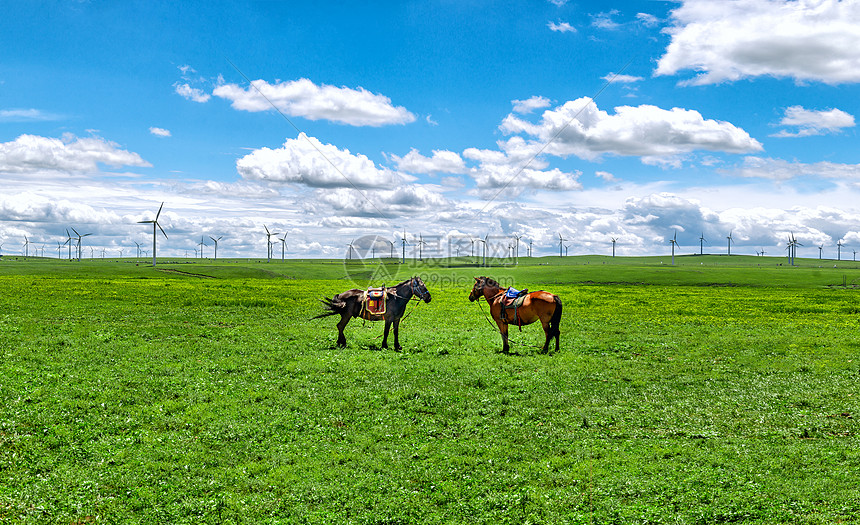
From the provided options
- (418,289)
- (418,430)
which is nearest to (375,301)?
(418,289)

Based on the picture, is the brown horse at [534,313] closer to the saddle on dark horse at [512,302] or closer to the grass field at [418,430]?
the saddle on dark horse at [512,302]

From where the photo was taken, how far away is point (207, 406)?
15.9 meters

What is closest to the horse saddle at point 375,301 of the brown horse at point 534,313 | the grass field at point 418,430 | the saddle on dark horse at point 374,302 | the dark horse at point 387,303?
the saddle on dark horse at point 374,302

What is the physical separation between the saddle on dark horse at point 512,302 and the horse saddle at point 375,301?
18.1 feet

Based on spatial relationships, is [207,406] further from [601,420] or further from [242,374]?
[601,420]

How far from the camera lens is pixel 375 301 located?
994 inches

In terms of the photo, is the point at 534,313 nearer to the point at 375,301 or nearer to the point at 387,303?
the point at 387,303

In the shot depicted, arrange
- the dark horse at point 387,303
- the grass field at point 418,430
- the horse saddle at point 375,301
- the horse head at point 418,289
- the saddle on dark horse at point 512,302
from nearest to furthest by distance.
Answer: the grass field at point 418,430
the saddle on dark horse at point 512,302
the horse head at point 418,289
the dark horse at point 387,303
the horse saddle at point 375,301

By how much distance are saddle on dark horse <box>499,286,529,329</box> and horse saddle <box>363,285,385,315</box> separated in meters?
5.53

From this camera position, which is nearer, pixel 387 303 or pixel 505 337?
pixel 505 337

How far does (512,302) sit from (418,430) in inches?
449

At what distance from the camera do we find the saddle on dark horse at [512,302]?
2464 cm

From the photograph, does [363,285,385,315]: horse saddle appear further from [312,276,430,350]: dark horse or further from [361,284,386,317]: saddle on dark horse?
[312,276,430,350]: dark horse

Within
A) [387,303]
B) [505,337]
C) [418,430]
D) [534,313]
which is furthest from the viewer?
[387,303]
